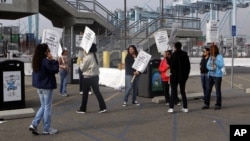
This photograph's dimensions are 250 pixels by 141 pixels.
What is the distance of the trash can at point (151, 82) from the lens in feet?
41.5

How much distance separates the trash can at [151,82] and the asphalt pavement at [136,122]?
0.84 metres

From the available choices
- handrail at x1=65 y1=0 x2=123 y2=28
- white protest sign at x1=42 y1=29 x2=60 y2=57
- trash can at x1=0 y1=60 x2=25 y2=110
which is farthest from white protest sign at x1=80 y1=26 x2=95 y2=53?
handrail at x1=65 y1=0 x2=123 y2=28

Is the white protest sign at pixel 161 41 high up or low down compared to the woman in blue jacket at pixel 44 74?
up

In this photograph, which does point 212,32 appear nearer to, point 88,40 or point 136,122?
point 88,40

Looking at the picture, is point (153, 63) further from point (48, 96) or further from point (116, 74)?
point (48, 96)

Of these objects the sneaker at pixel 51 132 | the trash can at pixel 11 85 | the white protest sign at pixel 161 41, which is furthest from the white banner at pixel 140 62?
the sneaker at pixel 51 132

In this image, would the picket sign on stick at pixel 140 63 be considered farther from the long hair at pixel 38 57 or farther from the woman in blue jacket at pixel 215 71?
the long hair at pixel 38 57

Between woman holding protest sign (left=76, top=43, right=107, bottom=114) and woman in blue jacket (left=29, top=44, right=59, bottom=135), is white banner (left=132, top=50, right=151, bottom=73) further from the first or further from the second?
woman in blue jacket (left=29, top=44, right=59, bottom=135)

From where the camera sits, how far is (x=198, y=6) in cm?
8981

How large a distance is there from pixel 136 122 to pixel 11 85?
137 inches

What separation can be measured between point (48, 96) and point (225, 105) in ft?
19.5

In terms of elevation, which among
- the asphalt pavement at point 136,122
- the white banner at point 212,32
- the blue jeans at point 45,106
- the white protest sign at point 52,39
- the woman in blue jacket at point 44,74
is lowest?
the asphalt pavement at point 136,122

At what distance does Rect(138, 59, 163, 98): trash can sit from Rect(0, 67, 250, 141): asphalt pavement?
84 centimetres

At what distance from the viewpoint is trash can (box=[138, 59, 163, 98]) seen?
12641mm
